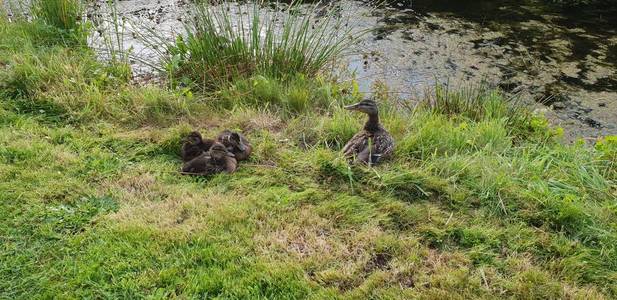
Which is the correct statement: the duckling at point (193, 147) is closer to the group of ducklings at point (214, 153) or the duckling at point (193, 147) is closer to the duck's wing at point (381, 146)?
the group of ducklings at point (214, 153)

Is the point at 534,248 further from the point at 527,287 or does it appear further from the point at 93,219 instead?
the point at 93,219

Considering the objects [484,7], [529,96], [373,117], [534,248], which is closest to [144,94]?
[373,117]

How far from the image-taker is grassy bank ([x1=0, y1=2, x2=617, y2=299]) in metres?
3.37

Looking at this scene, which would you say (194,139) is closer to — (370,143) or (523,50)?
(370,143)

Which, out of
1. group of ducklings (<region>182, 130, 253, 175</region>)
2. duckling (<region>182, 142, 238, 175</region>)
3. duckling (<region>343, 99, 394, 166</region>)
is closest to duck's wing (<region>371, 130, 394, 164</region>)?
duckling (<region>343, 99, 394, 166</region>)

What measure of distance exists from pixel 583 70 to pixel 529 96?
135 centimetres

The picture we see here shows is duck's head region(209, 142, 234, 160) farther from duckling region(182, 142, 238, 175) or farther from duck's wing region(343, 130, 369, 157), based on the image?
duck's wing region(343, 130, 369, 157)

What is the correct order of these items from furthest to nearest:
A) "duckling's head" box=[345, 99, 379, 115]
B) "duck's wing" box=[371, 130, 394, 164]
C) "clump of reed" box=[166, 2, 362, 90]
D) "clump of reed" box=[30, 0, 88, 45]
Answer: "clump of reed" box=[30, 0, 88, 45], "clump of reed" box=[166, 2, 362, 90], "duckling's head" box=[345, 99, 379, 115], "duck's wing" box=[371, 130, 394, 164]

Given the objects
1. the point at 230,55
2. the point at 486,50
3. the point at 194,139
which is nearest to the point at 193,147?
the point at 194,139

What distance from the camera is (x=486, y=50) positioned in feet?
28.1

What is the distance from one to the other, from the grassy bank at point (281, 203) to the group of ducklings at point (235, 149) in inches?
3.8

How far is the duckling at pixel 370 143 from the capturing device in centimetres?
457

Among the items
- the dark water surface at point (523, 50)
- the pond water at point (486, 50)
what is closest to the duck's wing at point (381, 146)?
the pond water at point (486, 50)

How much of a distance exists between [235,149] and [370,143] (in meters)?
1.14
